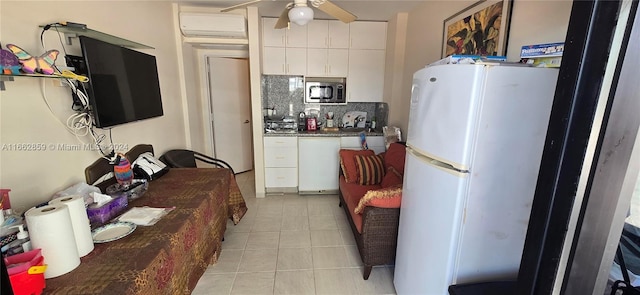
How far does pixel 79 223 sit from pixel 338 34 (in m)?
3.24

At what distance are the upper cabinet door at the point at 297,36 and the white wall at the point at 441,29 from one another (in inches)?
51.6

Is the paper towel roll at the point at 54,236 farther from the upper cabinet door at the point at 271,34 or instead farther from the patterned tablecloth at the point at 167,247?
the upper cabinet door at the point at 271,34

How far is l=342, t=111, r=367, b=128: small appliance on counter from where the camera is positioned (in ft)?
12.8

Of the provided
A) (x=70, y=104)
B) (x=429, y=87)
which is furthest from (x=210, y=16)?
(x=429, y=87)

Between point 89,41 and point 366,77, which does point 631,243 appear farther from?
point 366,77

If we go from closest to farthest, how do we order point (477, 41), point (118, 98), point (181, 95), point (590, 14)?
point (590, 14)
point (118, 98)
point (477, 41)
point (181, 95)

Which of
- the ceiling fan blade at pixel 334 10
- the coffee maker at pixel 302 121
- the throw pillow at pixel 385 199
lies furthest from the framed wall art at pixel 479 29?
the coffee maker at pixel 302 121

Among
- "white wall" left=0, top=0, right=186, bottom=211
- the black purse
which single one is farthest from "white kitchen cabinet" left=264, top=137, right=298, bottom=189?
the black purse

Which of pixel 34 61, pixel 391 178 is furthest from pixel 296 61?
pixel 34 61

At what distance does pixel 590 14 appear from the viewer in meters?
0.61

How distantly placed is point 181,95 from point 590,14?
3481 millimetres

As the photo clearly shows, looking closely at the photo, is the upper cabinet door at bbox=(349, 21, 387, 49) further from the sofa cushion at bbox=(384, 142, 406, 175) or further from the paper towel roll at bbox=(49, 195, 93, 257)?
the paper towel roll at bbox=(49, 195, 93, 257)

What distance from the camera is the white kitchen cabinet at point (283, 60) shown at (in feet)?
11.2

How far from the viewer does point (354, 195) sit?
2.46m
